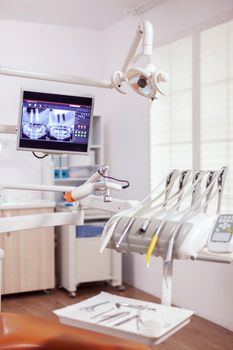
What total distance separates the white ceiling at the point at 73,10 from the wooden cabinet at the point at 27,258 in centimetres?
179

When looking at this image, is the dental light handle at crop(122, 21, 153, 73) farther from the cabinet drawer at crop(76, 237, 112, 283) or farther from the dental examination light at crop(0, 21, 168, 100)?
the cabinet drawer at crop(76, 237, 112, 283)

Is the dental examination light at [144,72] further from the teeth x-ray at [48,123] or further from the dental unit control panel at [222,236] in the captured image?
the dental unit control panel at [222,236]

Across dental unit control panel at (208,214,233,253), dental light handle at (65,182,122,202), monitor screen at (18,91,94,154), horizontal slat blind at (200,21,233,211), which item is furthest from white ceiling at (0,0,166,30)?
dental unit control panel at (208,214,233,253)

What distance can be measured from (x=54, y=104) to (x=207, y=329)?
2069 mm

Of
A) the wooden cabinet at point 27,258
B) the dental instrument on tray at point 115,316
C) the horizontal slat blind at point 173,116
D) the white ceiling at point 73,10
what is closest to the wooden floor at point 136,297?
the wooden cabinet at point 27,258

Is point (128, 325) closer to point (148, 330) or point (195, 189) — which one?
point (148, 330)

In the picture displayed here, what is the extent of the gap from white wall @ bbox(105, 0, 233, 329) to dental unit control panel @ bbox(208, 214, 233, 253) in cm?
187

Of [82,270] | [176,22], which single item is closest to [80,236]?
[82,270]

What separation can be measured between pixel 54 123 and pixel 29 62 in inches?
99.0

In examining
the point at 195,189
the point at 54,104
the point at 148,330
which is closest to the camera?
the point at 148,330

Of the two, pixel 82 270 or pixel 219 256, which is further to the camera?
pixel 82 270

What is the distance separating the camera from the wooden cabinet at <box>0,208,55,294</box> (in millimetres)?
4238

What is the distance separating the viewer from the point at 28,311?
3.94m

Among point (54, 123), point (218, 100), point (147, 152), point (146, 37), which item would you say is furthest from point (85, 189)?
point (147, 152)
